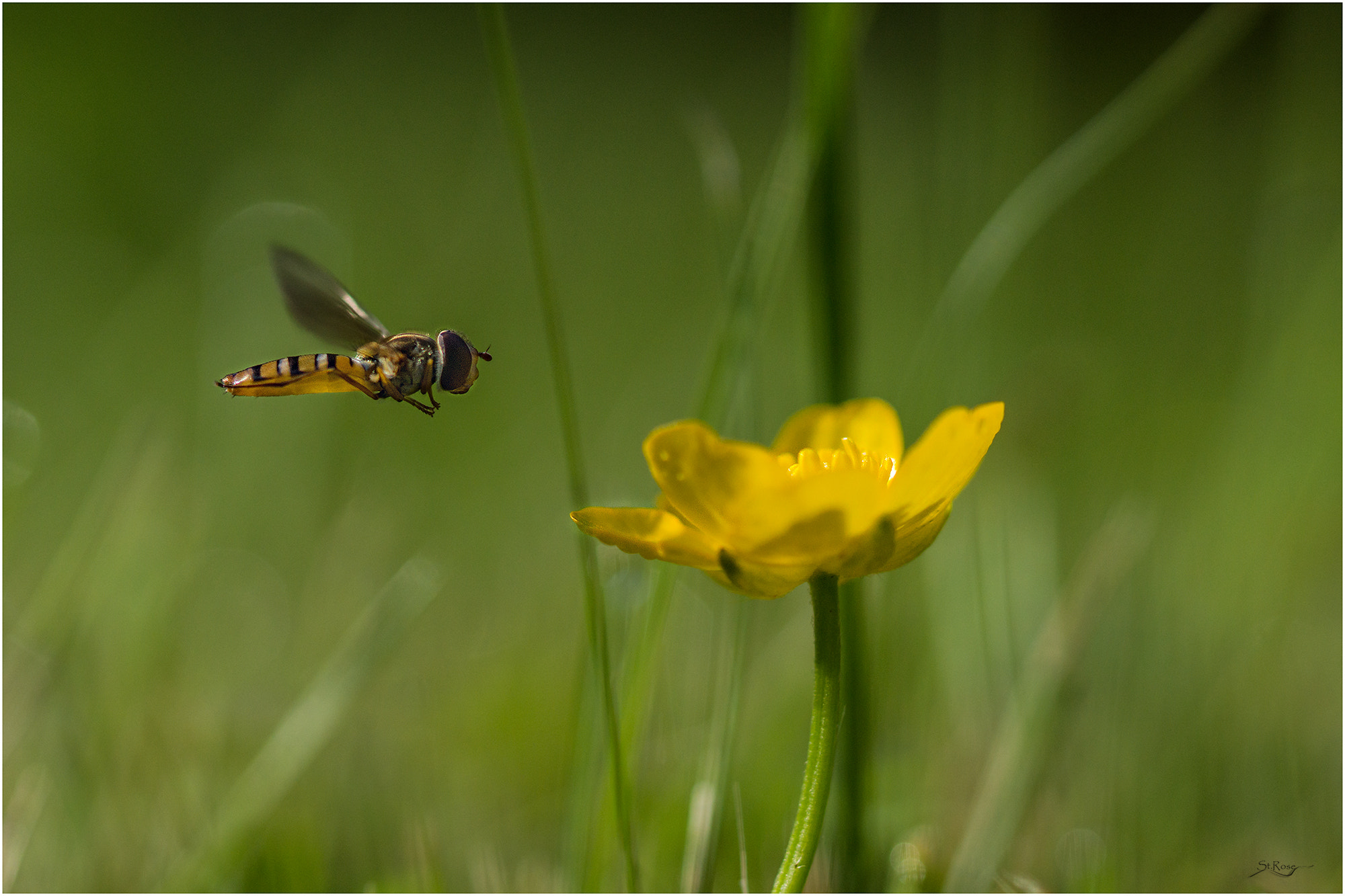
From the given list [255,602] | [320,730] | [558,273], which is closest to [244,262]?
[255,602]

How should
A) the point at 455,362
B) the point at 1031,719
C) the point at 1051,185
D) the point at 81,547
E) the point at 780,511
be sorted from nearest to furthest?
the point at 780,511 < the point at 455,362 < the point at 1031,719 < the point at 1051,185 < the point at 81,547

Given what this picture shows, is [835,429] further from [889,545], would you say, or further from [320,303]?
[320,303]

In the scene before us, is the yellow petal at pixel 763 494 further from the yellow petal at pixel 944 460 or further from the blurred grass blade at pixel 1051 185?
the blurred grass blade at pixel 1051 185

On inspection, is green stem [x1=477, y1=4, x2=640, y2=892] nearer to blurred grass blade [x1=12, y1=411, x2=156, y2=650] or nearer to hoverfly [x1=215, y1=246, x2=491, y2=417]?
hoverfly [x1=215, y1=246, x2=491, y2=417]

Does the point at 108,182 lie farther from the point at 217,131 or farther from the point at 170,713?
the point at 170,713

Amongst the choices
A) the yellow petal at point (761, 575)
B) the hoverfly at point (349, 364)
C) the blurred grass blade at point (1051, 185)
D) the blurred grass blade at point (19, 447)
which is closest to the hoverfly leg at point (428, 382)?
the hoverfly at point (349, 364)

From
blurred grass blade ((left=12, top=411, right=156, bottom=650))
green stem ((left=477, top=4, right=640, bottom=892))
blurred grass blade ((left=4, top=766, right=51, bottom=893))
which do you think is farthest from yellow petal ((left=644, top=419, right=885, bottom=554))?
blurred grass blade ((left=12, top=411, right=156, bottom=650))

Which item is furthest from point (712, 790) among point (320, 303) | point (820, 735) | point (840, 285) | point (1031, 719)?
point (320, 303)

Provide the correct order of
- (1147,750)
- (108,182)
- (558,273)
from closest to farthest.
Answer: (1147,750), (108,182), (558,273)
